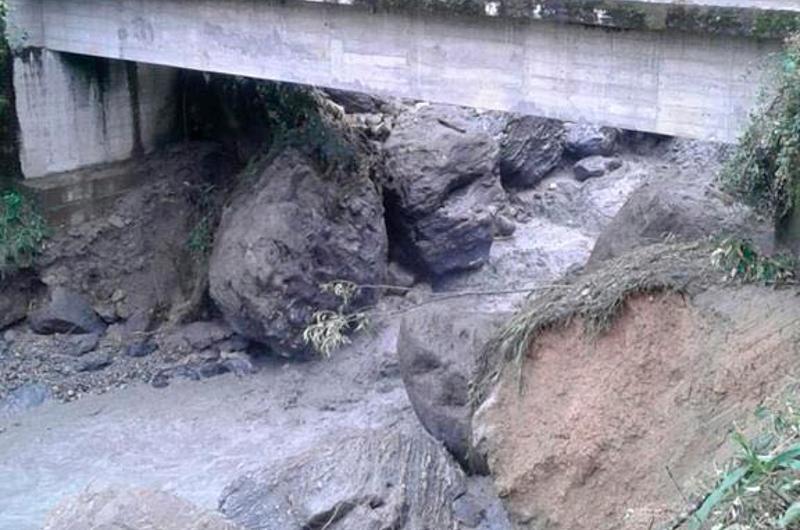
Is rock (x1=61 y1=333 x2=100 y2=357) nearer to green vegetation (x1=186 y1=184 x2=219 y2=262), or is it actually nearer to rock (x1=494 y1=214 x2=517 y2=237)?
green vegetation (x1=186 y1=184 x2=219 y2=262)

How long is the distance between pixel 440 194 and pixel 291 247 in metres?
3.02

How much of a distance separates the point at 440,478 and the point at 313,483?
137 cm

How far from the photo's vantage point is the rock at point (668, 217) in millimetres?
12086

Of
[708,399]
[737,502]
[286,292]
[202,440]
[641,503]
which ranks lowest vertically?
[202,440]

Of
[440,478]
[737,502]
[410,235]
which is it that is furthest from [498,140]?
[737,502]

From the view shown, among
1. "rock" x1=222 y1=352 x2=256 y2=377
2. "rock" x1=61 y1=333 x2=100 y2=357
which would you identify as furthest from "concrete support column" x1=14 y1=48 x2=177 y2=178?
"rock" x1=222 y1=352 x2=256 y2=377

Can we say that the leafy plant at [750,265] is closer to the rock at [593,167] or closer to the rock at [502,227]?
the rock at [502,227]

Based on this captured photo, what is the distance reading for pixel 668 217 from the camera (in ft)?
42.8

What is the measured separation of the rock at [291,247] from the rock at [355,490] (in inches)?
223

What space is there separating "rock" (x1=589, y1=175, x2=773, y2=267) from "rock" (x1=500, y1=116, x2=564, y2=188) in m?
8.12

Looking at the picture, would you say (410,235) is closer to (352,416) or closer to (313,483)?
(352,416)

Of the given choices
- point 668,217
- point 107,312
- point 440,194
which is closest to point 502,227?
point 440,194

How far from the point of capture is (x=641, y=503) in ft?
25.7

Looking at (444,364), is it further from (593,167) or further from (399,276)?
(593,167)
